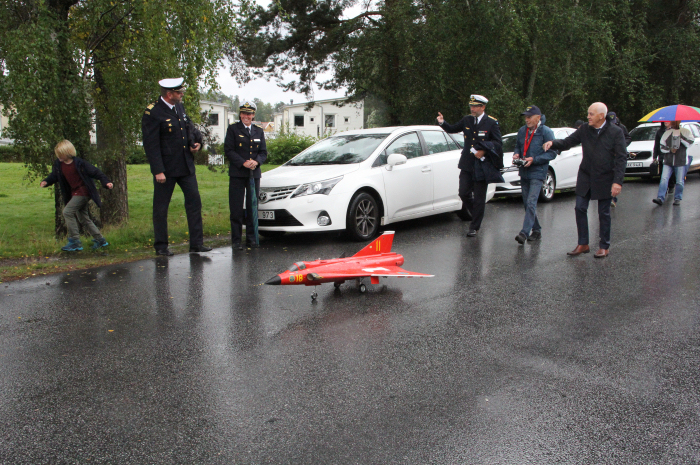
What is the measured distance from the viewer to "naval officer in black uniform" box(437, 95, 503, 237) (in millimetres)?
9242

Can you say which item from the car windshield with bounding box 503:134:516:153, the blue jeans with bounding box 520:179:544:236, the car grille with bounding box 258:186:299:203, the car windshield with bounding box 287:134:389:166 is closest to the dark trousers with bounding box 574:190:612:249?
the blue jeans with bounding box 520:179:544:236

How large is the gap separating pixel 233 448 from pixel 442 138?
848cm

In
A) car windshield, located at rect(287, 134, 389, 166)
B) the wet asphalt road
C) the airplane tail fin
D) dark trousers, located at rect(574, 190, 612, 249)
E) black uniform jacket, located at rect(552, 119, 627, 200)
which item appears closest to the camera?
the wet asphalt road

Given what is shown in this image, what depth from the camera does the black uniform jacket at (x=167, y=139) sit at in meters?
8.06

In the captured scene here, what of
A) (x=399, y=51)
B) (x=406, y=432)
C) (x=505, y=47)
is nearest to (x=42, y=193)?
(x=399, y=51)

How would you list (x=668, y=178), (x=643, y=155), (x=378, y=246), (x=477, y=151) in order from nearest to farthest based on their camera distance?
(x=378, y=246), (x=477, y=151), (x=668, y=178), (x=643, y=155)

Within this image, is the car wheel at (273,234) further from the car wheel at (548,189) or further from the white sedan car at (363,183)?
the car wheel at (548,189)

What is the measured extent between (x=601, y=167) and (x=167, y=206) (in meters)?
5.75

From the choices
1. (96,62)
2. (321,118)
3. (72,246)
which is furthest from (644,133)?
(321,118)

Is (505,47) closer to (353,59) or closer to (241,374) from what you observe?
(353,59)

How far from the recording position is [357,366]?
4234mm

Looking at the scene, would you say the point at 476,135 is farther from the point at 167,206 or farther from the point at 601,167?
the point at 167,206

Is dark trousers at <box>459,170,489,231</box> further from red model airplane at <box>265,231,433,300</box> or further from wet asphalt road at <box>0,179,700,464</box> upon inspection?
red model airplane at <box>265,231,433,300</box>

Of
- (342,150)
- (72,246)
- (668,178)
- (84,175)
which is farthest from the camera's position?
(668,178)
